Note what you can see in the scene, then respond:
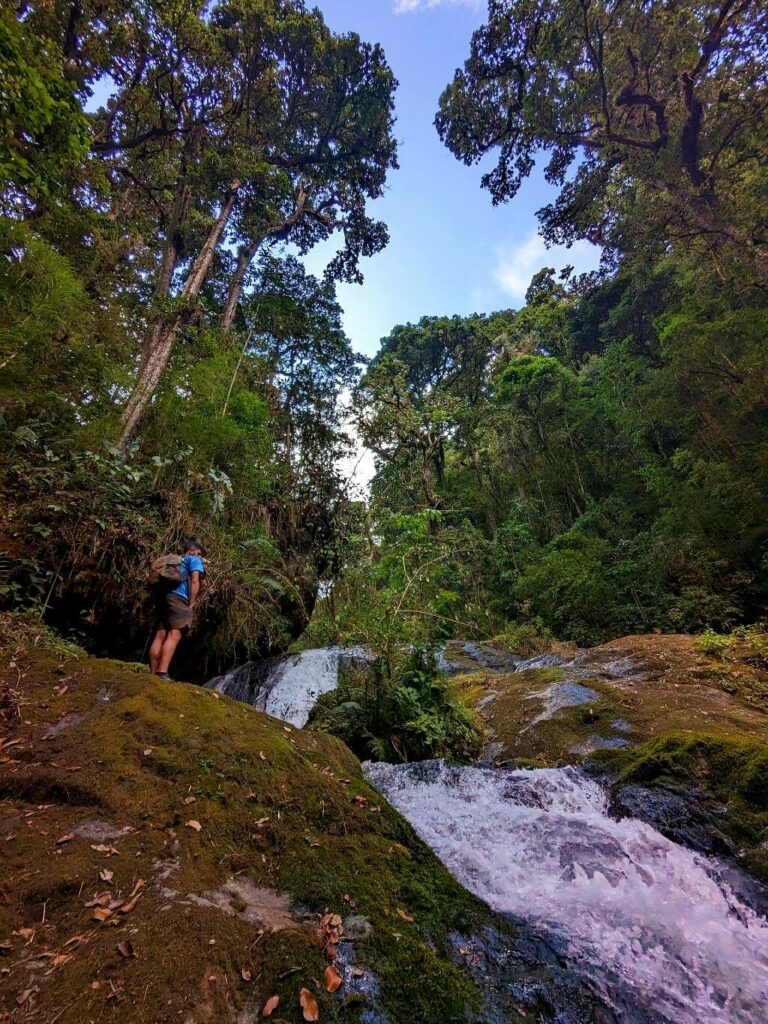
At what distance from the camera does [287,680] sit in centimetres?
919

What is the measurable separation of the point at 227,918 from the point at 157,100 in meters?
18.0

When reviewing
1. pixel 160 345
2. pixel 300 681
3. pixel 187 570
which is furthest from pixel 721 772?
pixel 160 345

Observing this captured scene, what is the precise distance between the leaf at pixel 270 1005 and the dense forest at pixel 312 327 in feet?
13.5

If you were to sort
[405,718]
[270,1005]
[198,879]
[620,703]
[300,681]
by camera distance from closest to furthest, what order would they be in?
[270,1005]
[198,879]
[405,718]
[620,703]
[300,681]

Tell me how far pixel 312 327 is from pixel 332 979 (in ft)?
62.7

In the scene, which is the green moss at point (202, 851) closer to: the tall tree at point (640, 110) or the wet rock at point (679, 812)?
the wet rock at point (679, 812)

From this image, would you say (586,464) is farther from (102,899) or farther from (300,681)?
(102,899)

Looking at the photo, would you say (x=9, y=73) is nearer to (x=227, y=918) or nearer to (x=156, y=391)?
(x=156, y=391)

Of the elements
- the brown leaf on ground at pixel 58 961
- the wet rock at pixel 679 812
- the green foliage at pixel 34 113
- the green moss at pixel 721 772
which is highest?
the green foliage at pixel 34 113

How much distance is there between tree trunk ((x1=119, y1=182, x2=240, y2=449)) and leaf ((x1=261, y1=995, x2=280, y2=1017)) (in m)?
8.00

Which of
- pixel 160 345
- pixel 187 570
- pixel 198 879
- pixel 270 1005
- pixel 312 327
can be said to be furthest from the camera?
pixel 312 327

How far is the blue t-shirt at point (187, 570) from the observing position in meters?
5.36

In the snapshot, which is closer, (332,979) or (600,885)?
(332,979)

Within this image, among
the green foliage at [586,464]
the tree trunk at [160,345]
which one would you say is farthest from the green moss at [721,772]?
the tree trunk at [160,345]
